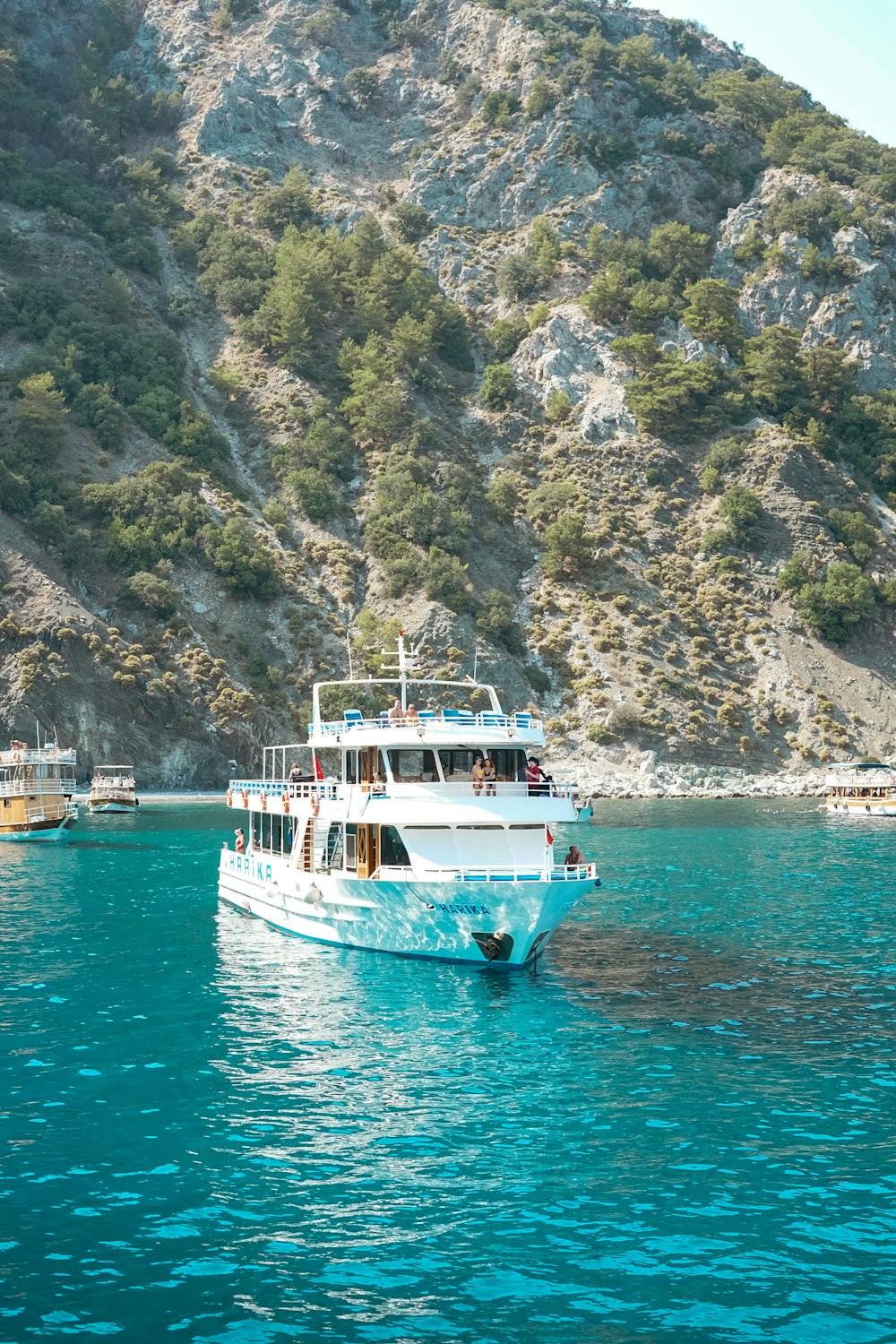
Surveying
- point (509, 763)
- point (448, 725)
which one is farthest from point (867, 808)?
point (448, 725)

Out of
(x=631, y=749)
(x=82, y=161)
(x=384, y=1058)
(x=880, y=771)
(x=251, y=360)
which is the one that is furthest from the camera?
(x=82, y=161)

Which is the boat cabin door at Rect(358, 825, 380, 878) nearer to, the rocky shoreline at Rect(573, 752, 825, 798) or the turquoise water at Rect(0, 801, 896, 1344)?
the turquoise water at Rect(0, 801, 896, 1344)

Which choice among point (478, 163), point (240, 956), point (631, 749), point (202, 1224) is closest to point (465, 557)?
point (631, 749)

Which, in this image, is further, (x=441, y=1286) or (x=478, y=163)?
(x=478, y=163)

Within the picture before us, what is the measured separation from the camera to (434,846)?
35531 mm

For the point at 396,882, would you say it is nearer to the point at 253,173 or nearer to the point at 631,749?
the point at 631,749

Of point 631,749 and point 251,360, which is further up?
point 251,360

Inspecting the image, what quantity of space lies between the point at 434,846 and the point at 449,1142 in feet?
47.1

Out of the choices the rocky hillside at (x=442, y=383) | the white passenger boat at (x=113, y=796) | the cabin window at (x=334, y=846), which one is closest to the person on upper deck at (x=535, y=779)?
the cabin window at (x=334, y=846)

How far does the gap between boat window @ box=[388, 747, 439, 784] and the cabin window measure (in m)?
3.19

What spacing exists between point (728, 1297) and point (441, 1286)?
3752 millimetres

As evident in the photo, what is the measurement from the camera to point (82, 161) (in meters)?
158

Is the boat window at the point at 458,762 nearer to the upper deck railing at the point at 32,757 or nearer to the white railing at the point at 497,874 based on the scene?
the white railing at the point at 497,874

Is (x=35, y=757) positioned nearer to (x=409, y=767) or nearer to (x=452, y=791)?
(x=409, y=767)
